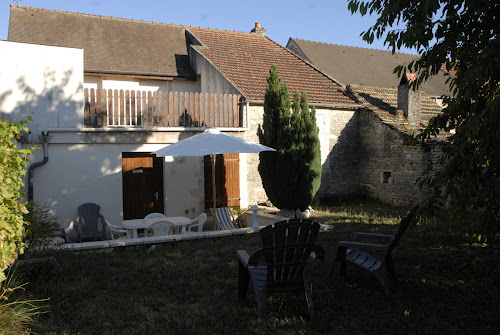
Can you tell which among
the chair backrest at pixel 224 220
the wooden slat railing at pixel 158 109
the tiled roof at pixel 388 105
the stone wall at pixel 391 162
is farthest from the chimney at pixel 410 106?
the chair backrest at pixel 224 220

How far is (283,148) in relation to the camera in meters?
9.68

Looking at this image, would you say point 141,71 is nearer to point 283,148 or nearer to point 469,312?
point 283,148

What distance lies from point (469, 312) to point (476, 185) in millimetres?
1366

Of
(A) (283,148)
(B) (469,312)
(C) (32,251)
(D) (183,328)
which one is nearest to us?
(D) (183,328)

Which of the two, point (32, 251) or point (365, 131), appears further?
point (365, 131)

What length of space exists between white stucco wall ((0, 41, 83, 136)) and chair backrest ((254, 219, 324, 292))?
7.51 metres

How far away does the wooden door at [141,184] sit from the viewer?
35.5ft

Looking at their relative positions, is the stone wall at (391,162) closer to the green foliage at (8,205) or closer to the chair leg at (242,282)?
the chair leg at (242,282)

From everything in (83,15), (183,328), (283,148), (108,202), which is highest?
(83,15)

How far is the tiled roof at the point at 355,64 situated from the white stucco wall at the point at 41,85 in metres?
14.7

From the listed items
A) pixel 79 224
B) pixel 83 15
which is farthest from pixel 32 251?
pixel 83 15

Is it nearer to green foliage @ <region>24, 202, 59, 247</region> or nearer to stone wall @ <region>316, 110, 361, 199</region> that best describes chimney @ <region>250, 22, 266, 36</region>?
stone wall @ <region>316, 110, 361, 199</region>

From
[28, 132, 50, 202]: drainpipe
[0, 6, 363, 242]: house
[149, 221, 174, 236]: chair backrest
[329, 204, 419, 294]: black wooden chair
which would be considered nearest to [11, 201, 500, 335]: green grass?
[329, 204, 419, 294]: black wooden chair

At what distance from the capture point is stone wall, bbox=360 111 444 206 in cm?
1244
